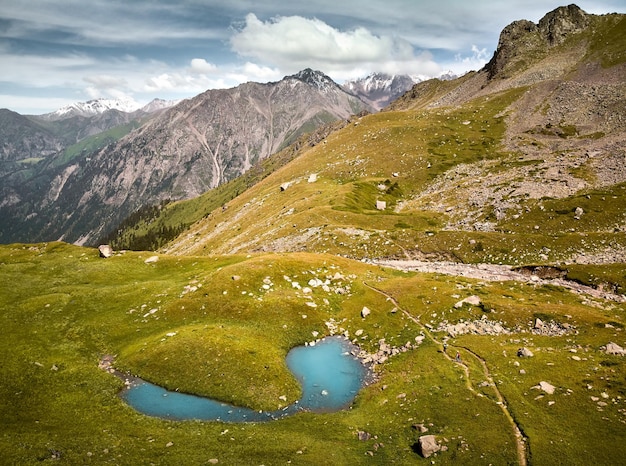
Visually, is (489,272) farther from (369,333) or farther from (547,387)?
(547,387)

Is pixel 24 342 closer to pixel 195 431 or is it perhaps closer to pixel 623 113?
pixel 195 431

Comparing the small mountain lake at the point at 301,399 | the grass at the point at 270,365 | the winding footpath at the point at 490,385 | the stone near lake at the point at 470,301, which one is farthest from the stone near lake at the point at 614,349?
the small mountain lake at the point at 301,399

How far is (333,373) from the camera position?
133 feet

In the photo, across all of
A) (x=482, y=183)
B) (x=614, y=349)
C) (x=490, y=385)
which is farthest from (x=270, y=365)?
(x=482, y=183)

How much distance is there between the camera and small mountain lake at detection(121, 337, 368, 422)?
33.8 metres

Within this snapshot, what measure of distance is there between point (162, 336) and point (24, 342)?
50.3ft

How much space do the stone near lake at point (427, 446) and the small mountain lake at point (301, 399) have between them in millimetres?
9137

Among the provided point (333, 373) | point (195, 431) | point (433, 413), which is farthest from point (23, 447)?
point (433, 413)

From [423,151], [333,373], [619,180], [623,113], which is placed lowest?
[333,373]

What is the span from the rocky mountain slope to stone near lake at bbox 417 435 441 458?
4953 cm

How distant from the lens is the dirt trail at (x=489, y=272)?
52237mm

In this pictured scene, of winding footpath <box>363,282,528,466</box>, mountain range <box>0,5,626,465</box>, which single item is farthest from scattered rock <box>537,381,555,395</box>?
winding footpath <box>363,282,528,466</box>

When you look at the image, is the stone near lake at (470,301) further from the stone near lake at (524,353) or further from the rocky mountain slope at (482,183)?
the rocky mountain slope at (482,183)

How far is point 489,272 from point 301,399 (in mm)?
43437
